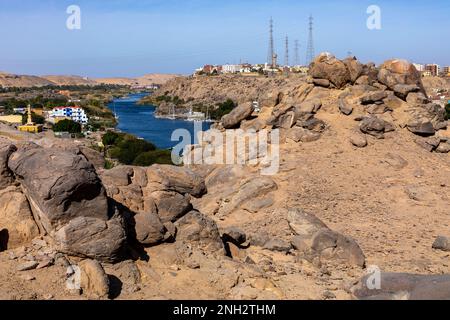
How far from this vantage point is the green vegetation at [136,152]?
35344mm

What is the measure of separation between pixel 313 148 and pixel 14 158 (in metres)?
12.1

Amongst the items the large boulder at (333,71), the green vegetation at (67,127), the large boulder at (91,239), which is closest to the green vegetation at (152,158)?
the large boulder at (333,71)

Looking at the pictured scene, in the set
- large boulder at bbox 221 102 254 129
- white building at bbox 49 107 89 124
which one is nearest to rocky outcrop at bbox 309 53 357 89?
large boulder at bbox 221 102 254 129

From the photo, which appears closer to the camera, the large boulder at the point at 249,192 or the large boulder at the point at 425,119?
the large boulder at the point at 249,192

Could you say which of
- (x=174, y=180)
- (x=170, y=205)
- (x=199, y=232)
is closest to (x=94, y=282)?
(x=199, y=232)

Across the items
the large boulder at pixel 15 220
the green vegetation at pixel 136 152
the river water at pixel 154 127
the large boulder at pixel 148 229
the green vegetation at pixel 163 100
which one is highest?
the green vegetation at pixel 163 100

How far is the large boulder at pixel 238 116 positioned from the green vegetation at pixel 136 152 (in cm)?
1164

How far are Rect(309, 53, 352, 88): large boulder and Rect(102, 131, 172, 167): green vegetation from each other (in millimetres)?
13609

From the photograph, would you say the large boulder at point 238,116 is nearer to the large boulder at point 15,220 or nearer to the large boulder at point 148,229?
the large boulder at point 148,229

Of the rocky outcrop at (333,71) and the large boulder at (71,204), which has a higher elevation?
the rocky outcrop at (333,71)

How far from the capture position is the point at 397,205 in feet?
53.3

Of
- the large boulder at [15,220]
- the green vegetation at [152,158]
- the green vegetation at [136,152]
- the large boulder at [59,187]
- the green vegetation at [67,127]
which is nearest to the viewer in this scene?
the large boulder at [59,187]

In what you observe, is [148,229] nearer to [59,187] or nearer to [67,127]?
[59,187]

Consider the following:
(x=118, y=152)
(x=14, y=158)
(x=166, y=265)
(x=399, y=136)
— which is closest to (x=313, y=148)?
(x=399, y=136)
